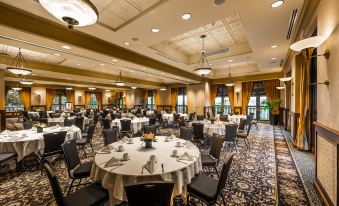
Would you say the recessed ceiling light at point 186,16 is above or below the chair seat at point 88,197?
above

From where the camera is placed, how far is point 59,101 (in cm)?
1667

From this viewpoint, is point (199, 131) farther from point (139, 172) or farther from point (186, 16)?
point (139, 172)

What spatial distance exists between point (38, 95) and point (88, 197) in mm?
16825

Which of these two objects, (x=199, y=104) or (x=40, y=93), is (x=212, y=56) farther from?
(x=40, y=93)

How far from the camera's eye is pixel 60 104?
16.7 m

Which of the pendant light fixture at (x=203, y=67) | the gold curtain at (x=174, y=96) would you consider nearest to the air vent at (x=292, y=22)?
the pendant light fixture at (x=203, y=67)

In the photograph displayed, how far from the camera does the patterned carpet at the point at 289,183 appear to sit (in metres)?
2.56

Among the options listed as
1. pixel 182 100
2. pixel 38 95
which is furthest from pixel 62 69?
pixel 182 100

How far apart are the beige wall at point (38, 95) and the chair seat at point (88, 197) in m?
16.6

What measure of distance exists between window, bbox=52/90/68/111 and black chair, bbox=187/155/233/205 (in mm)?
18363

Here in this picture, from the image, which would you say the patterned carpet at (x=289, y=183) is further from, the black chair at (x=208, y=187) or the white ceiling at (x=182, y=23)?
the white ceiling at (x=182, y=23)

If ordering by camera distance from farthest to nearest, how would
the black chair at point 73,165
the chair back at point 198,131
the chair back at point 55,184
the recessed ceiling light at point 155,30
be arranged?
Answer: the chair back at point 198,131 < the recessed ceiling light at point 155,30 < the black chair at point 73,165 < the chair back at point 55,184

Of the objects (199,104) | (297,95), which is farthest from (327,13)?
(199,104)

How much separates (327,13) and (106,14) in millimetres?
4038
